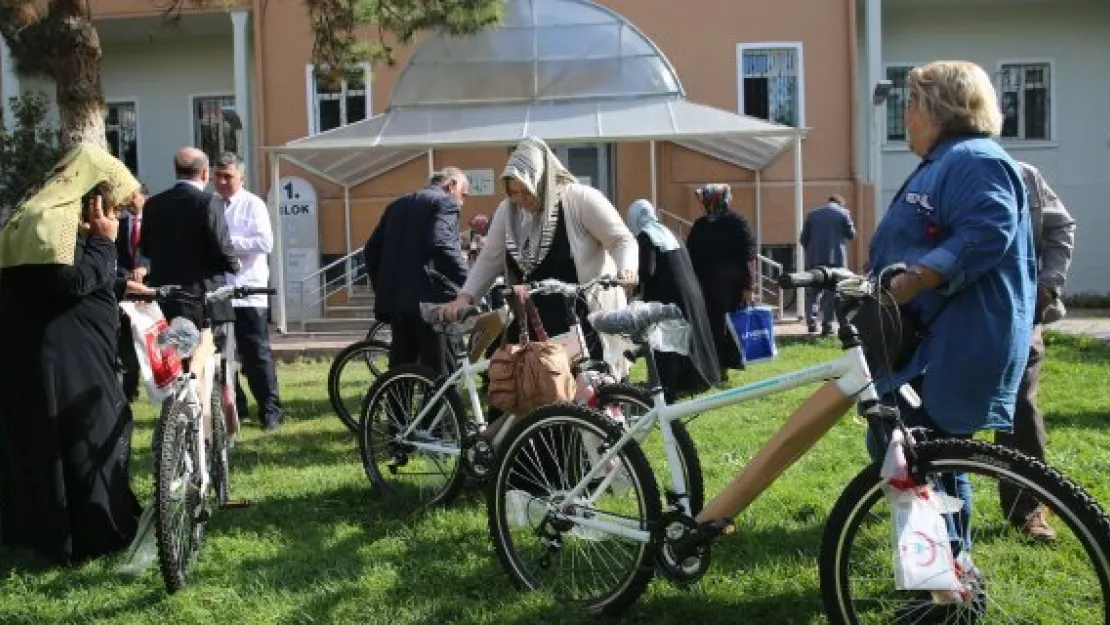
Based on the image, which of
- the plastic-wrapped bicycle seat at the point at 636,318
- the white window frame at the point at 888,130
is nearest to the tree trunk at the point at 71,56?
the plastic-wrapped bicycle seat at the point at 636,318

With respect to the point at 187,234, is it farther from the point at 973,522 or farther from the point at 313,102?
the point at 313,102

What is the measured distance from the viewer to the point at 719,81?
18938mm

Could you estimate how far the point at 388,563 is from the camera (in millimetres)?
4875

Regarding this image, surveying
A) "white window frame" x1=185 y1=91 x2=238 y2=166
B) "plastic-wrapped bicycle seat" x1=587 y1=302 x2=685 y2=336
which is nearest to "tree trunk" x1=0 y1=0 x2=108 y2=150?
"plastic-wrapped bicycle seat" x1=587 y1=302 x2=685 y2=336

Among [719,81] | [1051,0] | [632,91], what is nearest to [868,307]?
[632,91]

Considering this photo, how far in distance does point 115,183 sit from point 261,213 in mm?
3722

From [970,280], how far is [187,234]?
507cm

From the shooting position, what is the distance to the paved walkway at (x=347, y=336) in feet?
45.9

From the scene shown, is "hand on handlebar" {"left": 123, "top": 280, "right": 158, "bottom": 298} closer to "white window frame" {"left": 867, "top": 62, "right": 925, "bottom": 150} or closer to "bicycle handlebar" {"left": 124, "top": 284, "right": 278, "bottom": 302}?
"bicycle handlebar" {"left": 124, "top": 284, "right": 278, "bottom": 302}

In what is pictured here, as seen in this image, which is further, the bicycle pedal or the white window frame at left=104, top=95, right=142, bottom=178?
the white window frame at left=104, top=95, right=142, bottom=178

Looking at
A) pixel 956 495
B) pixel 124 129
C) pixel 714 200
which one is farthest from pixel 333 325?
pixel 956 495

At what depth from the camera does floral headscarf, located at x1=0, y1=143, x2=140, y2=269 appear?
4707 millimetres

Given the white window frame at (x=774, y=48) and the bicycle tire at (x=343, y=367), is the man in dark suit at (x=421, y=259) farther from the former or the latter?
the white window frame at (x=774, y=48)

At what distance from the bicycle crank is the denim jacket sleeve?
1094mm
